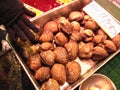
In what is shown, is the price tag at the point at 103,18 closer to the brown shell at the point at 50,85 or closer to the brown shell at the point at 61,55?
the brown shell at the point at 61,55

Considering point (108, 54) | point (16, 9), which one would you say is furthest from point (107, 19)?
point (16, 9)

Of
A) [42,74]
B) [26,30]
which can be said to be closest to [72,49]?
[42,74]

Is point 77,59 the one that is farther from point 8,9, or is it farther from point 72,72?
point 8,9

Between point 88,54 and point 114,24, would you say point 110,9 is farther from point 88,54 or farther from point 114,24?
point 88,54

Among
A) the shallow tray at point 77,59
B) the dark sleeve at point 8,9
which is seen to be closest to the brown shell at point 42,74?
the shallow tray at point 77,59

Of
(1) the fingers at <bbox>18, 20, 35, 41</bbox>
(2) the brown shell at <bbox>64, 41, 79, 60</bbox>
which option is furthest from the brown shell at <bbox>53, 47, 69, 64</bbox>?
(1) the fingers at <bbox>18, 20, 35, 41</bbox>
